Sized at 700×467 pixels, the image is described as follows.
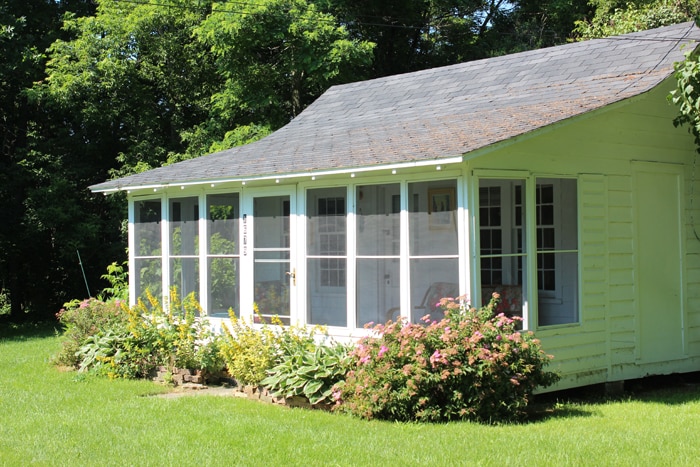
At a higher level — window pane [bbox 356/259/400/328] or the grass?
window pane [bbox 356/259/400/328]

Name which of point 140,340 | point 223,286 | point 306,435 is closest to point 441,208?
point 306,435

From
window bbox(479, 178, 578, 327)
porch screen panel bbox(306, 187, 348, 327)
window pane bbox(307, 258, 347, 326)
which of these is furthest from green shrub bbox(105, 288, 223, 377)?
window bbox(479, 178, 578, 327)

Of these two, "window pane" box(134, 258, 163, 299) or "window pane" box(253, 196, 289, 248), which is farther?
"window pane" box(134, 258, 163, 299)

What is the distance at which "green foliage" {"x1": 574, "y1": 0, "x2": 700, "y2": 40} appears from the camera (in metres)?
18.3

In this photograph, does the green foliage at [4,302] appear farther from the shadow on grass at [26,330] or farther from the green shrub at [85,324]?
the green shrub at [85,324]

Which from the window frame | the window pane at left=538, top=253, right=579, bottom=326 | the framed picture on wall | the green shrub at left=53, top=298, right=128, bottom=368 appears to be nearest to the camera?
the window frame

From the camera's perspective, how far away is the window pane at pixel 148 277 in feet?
40.8

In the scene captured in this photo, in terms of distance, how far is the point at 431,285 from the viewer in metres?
8.82

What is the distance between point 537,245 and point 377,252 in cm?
205

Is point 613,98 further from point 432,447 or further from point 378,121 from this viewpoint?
point 432,447

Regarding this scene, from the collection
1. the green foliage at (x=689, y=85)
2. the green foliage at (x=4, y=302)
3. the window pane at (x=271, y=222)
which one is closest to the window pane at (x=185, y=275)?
the window pane at (x=271, y=222)

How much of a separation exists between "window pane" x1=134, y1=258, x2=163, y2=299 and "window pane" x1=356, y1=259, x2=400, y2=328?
168 inches

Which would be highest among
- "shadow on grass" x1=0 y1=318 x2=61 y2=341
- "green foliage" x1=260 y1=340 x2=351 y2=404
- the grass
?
"green foliage" x1=260 y1=340 x2=351 y2=404

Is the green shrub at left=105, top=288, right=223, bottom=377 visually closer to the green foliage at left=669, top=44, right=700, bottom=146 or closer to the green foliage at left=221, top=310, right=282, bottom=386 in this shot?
the green foliage at left=221, top=310, right=282, bottom=386
